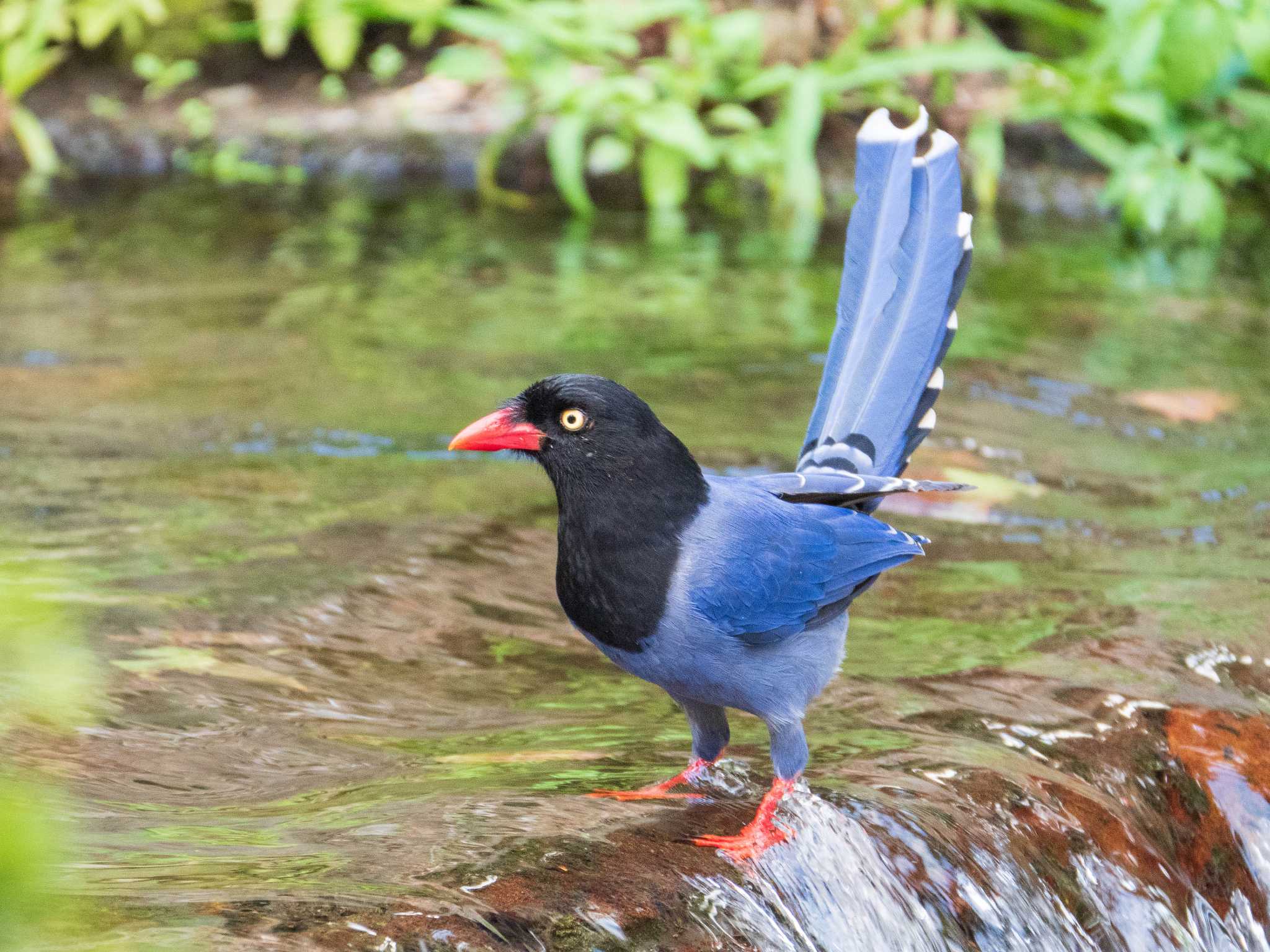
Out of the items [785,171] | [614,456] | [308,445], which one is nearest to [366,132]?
[785,171]

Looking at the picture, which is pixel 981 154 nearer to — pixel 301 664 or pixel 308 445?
pixel 308 445

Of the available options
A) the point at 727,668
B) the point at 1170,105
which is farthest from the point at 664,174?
the point at 727,668

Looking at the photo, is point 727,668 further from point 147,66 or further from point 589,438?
point 147,66

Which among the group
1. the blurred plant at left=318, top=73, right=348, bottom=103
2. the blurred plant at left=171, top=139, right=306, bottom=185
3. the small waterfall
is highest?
the blurred plant at left=318, top=73, right=348, bottom=103

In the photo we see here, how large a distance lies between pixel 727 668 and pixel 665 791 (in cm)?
32

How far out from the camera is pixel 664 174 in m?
9.33

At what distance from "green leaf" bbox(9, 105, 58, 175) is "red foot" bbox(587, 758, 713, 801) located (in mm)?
8388

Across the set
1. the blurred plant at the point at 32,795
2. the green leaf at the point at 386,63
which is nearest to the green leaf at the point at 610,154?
the green leaf at the point at 386,63

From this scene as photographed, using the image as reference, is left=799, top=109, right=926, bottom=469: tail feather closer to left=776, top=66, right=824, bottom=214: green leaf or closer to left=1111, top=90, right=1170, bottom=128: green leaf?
left=776, top=66, right=824, bottom=214: green leaf

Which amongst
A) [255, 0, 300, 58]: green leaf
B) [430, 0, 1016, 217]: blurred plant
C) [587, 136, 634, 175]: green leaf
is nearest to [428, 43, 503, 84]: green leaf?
[430, 0, 1016, 217]: blurred plant

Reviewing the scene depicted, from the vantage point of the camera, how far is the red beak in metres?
2.82

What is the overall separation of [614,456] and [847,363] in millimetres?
745

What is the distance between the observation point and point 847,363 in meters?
3.28

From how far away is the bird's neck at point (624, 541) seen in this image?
105 inches
